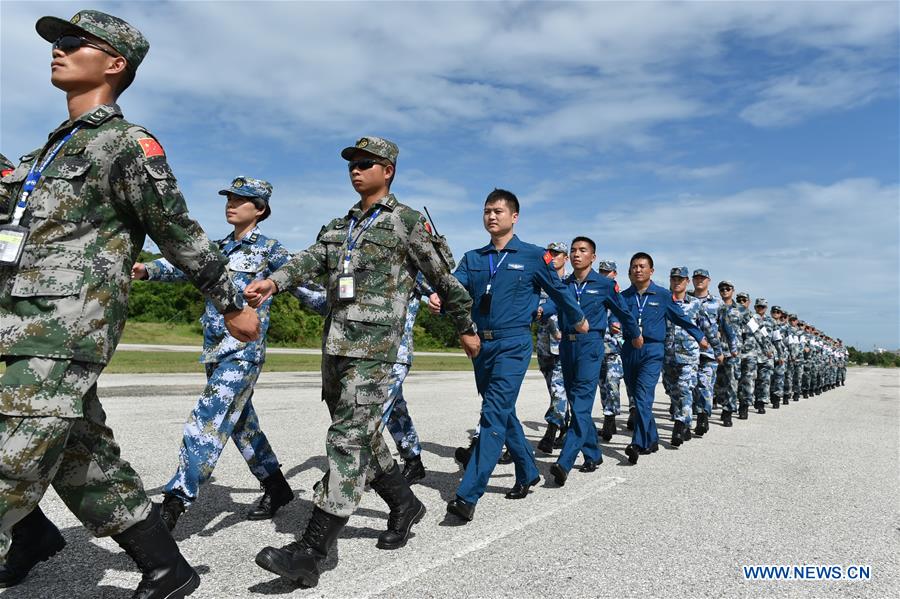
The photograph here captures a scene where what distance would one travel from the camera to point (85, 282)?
8.13 ft

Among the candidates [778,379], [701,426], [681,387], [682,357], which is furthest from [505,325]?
[778,379]

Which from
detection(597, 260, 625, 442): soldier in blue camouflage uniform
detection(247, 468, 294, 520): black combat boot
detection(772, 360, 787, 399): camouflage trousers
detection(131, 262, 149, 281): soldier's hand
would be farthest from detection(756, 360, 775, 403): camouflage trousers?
detection(131, 262, 149, 281): soldier's hand

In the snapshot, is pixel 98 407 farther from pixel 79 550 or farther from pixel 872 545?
pixel 872 545

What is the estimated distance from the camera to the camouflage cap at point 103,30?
259cm

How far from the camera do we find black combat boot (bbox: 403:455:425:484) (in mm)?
5914

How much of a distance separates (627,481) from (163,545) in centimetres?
435

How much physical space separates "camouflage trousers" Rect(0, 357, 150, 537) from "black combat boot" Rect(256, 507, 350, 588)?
0.66 metres

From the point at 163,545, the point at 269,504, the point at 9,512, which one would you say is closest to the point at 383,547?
the point at 269,504

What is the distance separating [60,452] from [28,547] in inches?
Result: 49.2

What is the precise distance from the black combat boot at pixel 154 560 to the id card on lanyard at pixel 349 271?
137cm

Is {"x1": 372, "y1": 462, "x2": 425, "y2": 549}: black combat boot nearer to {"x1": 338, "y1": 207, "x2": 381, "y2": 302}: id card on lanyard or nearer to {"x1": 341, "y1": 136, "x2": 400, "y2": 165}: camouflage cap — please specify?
{"x1": 338, "y1": 207, "x2": 381, "y2": 302}: id card on lanyard

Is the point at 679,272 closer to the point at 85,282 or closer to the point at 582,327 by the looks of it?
the point at 582,327

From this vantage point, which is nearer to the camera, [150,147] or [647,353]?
[150,147]

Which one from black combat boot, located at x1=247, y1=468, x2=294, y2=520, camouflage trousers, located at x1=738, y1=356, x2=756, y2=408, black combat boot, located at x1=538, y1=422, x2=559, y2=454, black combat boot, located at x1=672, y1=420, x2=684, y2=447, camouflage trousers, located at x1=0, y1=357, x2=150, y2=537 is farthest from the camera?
camouflage trousers, located at x1=738, y1=356, x2=756, y2=408
